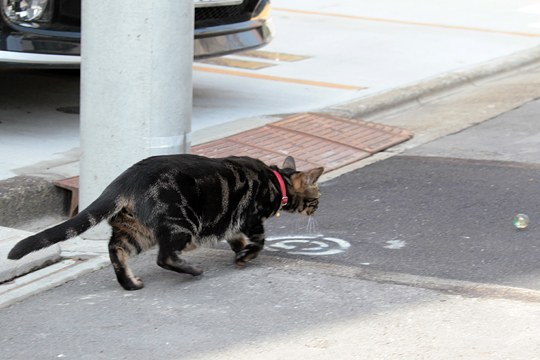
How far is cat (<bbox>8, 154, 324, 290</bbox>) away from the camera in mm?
5129

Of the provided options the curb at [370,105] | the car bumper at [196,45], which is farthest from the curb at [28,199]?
the car bumper at [196,45]

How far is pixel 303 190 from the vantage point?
598cm

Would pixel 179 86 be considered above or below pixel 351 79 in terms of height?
above

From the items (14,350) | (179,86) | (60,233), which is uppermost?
(179,86)

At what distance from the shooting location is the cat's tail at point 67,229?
4844mm

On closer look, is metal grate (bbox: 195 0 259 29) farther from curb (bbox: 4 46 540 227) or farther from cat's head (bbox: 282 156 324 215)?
cat's head (bbox: 282 156 324 215)

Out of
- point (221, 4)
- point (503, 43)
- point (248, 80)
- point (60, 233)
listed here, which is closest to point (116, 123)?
point (60, 233)

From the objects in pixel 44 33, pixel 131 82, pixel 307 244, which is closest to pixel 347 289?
pixel 307 244

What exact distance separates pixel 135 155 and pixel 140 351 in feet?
5.11

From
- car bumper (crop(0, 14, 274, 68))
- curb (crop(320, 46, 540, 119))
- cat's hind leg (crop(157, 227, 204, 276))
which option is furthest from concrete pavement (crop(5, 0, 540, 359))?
car bumper (crop(0, 14, 274, 68))

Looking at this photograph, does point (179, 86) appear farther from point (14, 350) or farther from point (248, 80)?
point (248, 80)

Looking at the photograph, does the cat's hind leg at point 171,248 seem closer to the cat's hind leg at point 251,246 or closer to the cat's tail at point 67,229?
the cat's tail at point 67,229

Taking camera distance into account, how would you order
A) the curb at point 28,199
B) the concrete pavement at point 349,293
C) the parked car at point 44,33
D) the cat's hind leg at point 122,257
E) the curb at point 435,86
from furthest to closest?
the curb at point 435,86
the parked car at point 44,33
the curb at point 28,199
the cat's hind leg at point 122,257
the concrete pavement at point 349,293

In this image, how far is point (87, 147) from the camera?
19.5ft
